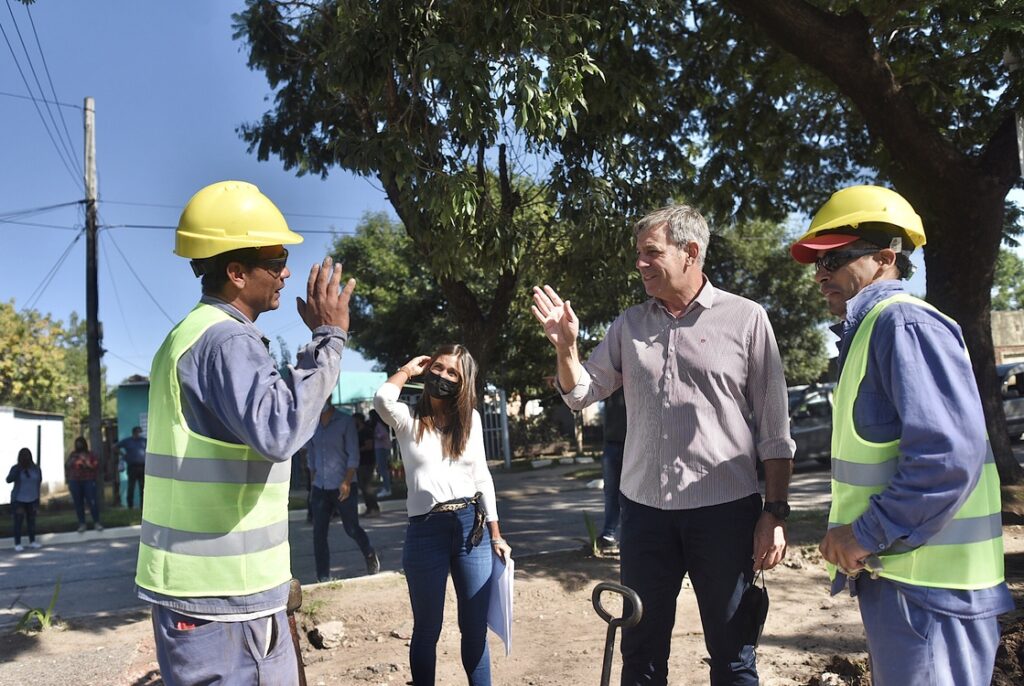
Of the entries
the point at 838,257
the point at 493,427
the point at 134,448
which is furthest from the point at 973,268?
the point at 493,427

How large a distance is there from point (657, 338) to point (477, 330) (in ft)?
17.6

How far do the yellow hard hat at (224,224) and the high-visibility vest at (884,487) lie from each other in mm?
1636

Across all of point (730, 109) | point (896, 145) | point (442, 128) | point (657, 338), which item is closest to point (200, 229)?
point (657, 338)

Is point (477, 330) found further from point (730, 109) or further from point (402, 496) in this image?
point (402, 496)

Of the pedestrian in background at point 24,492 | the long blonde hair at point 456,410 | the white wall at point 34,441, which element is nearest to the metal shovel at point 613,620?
the long blonde hair at point 456,410

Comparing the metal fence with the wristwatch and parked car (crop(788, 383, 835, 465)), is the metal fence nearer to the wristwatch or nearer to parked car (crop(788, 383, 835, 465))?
parked car (crop(788, 383, 835, 465))

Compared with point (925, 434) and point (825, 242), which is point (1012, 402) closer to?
point (825, 242)

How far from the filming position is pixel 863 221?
8.00ft

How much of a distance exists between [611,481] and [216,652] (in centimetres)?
558

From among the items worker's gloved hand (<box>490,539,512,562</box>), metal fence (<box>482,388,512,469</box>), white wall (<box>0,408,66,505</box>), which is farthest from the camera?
metal fence (<box>482,388,512,469</box>)

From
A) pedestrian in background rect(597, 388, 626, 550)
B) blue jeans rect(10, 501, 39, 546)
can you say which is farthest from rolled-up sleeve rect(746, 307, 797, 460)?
blue jeans rect(10, 501, 39, 546)

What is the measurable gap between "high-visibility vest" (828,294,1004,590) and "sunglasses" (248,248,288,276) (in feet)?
5.35

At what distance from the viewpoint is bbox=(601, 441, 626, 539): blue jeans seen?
23.7 ft

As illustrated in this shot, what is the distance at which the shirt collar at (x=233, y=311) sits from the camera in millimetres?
2319
